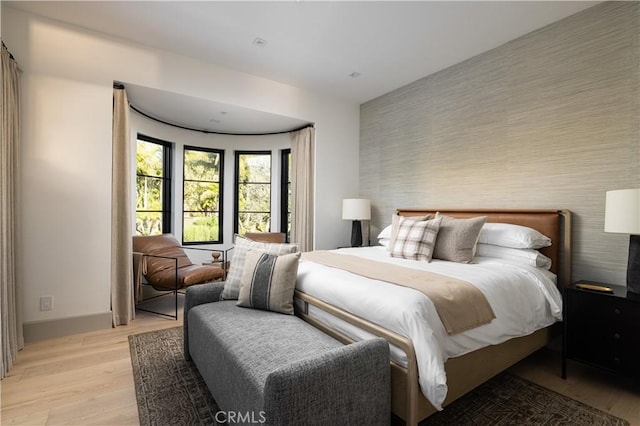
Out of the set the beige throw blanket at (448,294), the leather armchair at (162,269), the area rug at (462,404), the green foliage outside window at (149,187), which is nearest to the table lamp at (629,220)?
the area rug at (462,404)

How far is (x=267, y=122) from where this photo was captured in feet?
14.4

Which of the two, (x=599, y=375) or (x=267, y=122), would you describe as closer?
(x=599, y=375)

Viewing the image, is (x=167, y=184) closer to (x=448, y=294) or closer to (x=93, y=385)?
(x=93, y=385)

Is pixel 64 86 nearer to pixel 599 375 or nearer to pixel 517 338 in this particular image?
pixel 517 338

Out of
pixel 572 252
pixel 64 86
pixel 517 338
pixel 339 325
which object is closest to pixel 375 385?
pixel 339 325

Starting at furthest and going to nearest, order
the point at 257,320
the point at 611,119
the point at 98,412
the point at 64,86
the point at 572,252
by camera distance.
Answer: the point at 64,86
the point at 572,252
the point at 611,119
the point at 257,320
the point at 98,412

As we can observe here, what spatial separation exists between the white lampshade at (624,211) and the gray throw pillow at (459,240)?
79cm

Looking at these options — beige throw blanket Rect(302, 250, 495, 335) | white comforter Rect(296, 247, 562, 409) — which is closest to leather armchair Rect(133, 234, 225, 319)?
white comforter Rect(296, 247, 562, 409)

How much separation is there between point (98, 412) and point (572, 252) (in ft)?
11.7

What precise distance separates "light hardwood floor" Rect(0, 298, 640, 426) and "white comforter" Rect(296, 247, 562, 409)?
0.45 meters

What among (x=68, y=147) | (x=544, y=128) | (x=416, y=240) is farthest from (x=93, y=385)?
(x=544, y=128)

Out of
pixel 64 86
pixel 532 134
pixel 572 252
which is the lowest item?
pixel 572 252

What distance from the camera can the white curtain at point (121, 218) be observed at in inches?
118

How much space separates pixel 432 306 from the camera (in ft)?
4.96
